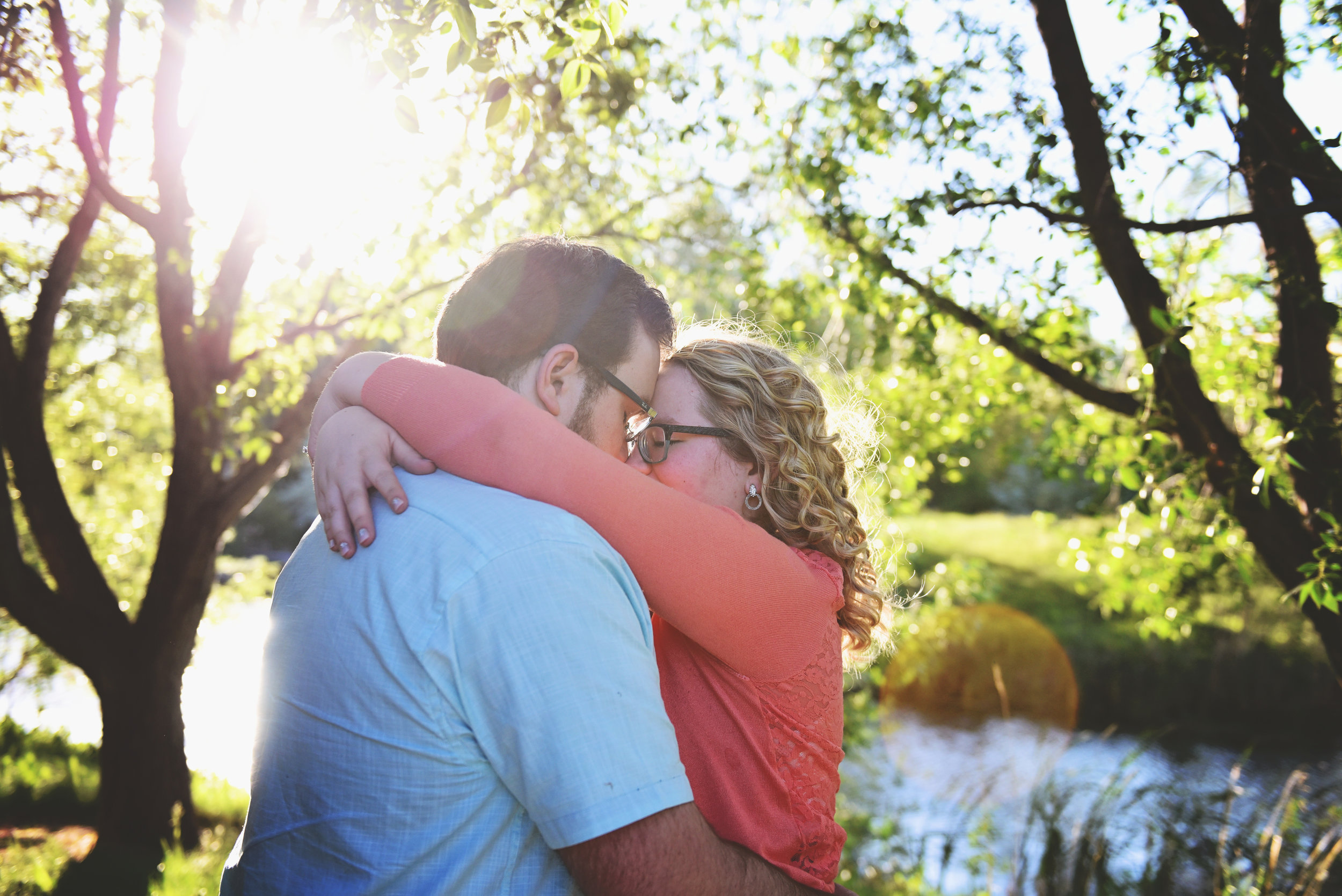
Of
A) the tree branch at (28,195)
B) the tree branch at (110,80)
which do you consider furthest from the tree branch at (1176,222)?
the tree branch at (28,195)

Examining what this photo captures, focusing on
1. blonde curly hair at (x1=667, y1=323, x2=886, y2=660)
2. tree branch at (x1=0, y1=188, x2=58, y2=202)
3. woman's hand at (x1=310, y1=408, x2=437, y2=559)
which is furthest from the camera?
tree branch at (x1=0, y1=188, x2=58, y2=202)

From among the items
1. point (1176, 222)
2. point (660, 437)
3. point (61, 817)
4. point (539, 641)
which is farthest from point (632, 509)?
point (61, 817)

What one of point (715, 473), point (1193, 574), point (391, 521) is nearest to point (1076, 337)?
point (1193, 574)

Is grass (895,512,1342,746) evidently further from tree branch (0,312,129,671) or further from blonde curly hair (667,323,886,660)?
blonde curly hair (667,323,886,660)

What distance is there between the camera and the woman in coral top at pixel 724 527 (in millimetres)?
1358

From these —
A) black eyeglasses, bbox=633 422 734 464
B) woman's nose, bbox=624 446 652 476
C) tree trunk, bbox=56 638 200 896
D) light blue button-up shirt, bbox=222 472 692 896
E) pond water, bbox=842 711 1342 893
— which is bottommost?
pond water, bbox=842 711 1342 893

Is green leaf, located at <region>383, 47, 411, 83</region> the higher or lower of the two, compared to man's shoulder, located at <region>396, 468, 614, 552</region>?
higher

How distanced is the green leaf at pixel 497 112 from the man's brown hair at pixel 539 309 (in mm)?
665

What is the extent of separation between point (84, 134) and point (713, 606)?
4.63 metres

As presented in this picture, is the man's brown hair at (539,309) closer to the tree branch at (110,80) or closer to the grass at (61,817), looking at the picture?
the tree branch at (110,80)

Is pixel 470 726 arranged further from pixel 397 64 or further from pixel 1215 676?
pixel 1215 676

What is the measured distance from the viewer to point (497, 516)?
47.8 inches

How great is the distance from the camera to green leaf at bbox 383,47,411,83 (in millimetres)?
2113

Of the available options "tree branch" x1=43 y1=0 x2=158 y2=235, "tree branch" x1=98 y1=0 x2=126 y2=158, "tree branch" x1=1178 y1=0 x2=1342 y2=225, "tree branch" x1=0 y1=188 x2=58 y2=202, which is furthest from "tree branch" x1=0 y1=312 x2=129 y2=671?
"tree branch" x1=1178 y1=0 x2=1342 y2=225
